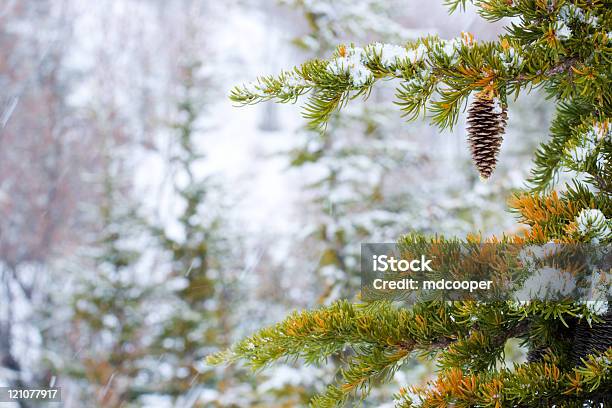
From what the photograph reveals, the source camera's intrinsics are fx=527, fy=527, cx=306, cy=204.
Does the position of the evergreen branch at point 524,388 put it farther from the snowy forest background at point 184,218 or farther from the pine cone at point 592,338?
the snowy forest background at point 184,218

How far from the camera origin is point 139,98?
625 inches

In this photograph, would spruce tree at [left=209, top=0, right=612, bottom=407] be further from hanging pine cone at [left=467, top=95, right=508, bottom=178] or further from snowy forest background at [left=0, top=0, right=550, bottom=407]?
snowy forest background at [left=0, top=0, right=550, bottom=407]

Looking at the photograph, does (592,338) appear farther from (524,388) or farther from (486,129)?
(486,129)

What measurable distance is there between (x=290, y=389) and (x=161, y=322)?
2130 mm

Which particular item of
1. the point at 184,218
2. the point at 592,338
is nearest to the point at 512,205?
the point at 592,338

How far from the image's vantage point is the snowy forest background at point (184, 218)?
4.85 m

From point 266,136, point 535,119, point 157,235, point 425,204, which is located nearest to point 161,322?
point 157,235

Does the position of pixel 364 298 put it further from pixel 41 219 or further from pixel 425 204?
pixel 41 219

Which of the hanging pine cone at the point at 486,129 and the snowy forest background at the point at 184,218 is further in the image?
the snowy forest background at the point at 184,218

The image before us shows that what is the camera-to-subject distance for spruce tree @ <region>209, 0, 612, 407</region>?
31.4 inches

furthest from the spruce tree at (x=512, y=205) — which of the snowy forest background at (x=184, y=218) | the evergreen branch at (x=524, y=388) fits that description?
the snowy forest background at (x=184, y=218)

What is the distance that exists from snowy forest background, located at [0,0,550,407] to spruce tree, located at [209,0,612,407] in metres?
0.35

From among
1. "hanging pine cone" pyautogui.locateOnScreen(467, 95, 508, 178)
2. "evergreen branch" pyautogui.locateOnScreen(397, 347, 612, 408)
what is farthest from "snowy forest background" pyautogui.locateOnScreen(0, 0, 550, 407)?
"evergreen branch" pyautogui.locateOnScreen(397, 347, 612, 408)

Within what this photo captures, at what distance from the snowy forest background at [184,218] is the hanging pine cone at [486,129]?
0.96 ft
